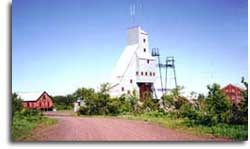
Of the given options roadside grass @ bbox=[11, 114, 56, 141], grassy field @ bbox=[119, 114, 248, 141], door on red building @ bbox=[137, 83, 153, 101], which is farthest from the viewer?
door on red building @ bbox=[137, 83, 153, 101]

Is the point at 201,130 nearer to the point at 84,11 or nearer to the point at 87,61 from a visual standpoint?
the point at 87,61

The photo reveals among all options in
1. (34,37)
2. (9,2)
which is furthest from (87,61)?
(9,2)

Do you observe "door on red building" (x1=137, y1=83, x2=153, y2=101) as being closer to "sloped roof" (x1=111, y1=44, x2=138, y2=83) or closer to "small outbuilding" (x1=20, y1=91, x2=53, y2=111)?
"sloped roof" (x1=111, y1=44, x2=138, y2=83)

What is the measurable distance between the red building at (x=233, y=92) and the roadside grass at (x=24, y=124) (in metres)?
1.32

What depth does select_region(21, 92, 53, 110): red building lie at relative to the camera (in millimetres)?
3609

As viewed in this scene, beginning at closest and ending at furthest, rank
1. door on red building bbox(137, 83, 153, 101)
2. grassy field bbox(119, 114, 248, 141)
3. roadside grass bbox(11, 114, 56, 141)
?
roadside grass bbox(11, 114, 56, 141), grassy field bbox(119, 114, 248, 141), door on red building bbox(137, 83, 153, 101)

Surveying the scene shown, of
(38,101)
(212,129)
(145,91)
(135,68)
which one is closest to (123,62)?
(135,68)

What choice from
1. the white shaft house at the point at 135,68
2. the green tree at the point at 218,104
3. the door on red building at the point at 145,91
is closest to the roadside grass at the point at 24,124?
the white shaft house at the point at 135,68

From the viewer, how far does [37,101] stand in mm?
3600

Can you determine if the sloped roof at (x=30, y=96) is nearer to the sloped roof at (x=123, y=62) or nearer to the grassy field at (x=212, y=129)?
the sloped roof at (x=123, y=62)

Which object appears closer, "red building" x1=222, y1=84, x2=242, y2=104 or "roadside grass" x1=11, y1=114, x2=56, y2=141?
"roadside grass" x1=11, y1=114, x2=56, y2=141

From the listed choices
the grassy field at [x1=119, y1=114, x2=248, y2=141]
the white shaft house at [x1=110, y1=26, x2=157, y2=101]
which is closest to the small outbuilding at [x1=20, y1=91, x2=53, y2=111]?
the white shaft house at [x1=110, y1=26, x2=157, y2=101]

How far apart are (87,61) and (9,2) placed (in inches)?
28.3

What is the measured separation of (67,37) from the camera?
12.3ft
